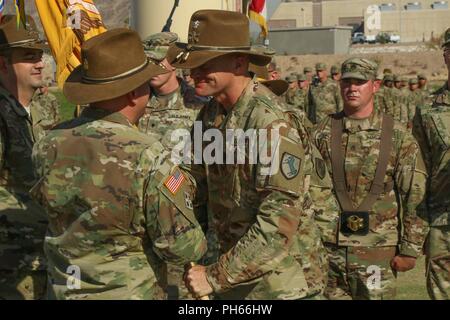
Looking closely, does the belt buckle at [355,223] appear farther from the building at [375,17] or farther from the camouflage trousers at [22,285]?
the building at [375,17]

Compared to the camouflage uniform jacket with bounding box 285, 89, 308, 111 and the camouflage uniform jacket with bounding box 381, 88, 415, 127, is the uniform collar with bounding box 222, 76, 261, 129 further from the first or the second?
the camouflage uniform jacket with bounding box 381, 88, 415, 127

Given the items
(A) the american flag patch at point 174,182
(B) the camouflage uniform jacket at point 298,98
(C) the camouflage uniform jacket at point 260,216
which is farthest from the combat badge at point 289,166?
(B) the camouflage uniform jacket at point 298,98

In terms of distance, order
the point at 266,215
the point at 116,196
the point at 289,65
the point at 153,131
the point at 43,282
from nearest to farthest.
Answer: the point at 116,196
the point at 266,215
the point at 43,282
the point at 153,131
the point at 289,65

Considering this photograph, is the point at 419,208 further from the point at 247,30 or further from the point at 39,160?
the point at 39,160

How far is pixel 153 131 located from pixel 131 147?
400 centimetres

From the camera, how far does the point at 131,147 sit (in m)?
4.30

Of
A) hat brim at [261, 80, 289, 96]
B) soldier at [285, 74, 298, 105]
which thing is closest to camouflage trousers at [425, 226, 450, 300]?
hat brim at [261, 80, 289, 96]

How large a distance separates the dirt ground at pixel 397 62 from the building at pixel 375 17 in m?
26.2

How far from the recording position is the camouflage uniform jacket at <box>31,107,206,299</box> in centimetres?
429

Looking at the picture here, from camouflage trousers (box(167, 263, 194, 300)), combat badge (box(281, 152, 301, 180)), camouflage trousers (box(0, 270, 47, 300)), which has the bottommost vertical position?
camouflage trousers (box(167, 263, 194, 300))

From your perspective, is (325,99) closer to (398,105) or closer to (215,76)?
(398,105)

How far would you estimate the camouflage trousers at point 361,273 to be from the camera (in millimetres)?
6914

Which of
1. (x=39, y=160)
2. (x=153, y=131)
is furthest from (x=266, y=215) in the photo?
(x=153, y=131)

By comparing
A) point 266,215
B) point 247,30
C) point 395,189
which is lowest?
point 395,189
